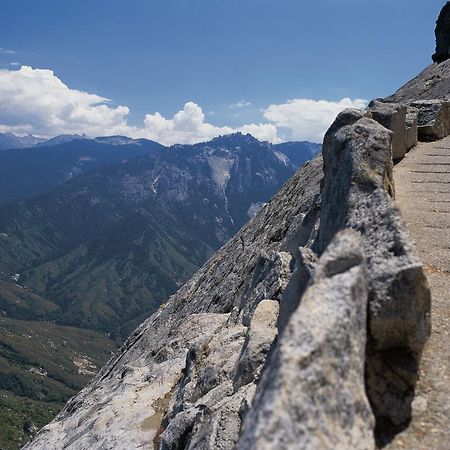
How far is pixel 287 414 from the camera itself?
27.9ft

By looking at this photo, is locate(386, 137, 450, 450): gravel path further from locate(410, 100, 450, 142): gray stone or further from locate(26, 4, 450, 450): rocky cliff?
locate(410, 100, 450, 142): gray stone

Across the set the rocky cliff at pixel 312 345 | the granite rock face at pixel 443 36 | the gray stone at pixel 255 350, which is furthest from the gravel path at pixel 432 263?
the granite rock face at pixel 443 36

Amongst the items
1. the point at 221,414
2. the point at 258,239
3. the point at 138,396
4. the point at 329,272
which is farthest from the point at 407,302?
the point at 258,239

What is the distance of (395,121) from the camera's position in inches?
1383

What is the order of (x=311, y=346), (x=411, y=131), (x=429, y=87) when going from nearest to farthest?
1. (x=311, y=346)
2. (x=411, y=131)
3. (x=429, y=87)

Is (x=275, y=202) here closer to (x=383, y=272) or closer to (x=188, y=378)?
(x=188, y=378)

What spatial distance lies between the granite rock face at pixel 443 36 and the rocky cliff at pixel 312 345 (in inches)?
2618

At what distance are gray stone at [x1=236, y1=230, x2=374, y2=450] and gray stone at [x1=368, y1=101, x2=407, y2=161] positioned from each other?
25.4 meters

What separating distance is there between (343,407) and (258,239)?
32.3 meters

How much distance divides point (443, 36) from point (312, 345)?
103408 mm

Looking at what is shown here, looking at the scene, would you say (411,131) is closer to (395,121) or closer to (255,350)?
(395,121)

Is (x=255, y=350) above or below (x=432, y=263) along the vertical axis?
below

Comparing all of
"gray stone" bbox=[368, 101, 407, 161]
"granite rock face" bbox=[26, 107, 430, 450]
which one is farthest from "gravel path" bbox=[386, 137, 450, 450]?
"gray stone" bbox=[368, 101, 407, 161]

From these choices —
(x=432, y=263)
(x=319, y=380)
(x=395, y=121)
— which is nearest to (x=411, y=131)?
(x=395, y=121)
